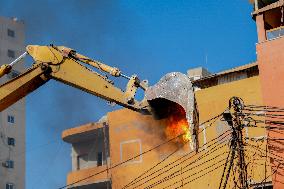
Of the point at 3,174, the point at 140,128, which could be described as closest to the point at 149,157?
the point at 140,128

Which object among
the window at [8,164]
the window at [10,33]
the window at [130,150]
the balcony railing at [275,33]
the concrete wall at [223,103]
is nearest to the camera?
the balcony railing at [275,33]

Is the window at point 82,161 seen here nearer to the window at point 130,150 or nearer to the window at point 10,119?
the window at point 130,150

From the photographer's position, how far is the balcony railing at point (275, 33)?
27.4 metres

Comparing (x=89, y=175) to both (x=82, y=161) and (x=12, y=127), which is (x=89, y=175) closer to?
(x=82, y=161)

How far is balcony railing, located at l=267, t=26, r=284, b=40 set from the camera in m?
27.4

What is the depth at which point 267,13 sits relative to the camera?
30234 millimetres

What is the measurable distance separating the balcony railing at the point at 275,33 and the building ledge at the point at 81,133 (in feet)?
61.1

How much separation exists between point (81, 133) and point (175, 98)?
914 inches

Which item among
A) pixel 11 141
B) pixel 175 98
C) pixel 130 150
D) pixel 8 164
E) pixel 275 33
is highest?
pixel 11 141

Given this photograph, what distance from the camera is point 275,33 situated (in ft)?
90.4

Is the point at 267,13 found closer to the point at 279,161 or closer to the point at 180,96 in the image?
the point at 279,161

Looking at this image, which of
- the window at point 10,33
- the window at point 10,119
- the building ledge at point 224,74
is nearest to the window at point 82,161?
the building ledge at point 224,74

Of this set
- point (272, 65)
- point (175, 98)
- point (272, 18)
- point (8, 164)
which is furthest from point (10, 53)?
point (175, 98)

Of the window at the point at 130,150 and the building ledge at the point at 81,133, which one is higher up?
the building ledge at the point at 81,133
